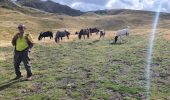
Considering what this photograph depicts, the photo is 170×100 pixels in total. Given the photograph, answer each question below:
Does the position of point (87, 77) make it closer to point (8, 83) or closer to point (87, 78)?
point (87, 78)

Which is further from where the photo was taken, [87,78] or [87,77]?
[87,77]

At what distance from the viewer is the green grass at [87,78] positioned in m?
18.0

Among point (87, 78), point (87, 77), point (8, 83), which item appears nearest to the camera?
point (8, 83)

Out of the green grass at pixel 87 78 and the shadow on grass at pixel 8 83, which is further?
the shadow on grass at pixel 8 83

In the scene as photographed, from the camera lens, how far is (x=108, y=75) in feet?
72.2

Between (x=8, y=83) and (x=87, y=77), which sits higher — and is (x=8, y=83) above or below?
below

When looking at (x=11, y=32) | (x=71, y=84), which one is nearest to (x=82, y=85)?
(x=71, y=84)

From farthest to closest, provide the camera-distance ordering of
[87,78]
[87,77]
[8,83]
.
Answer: [87,77], [87,78], [8,83]

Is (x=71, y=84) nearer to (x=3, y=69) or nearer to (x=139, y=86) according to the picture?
(x=139, y=86)

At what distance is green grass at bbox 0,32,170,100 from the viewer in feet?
58.9

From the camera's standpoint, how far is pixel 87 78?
2119 centimetres

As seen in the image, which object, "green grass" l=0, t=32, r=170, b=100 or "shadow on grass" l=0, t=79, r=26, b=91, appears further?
Result: "shadow on grass" l=0, t=79, r=26, b=91

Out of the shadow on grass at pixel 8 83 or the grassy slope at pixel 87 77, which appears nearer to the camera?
the grassy slope at pixel 87 77

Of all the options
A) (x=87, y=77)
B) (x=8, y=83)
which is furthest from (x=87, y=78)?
(x=8, y=83)
